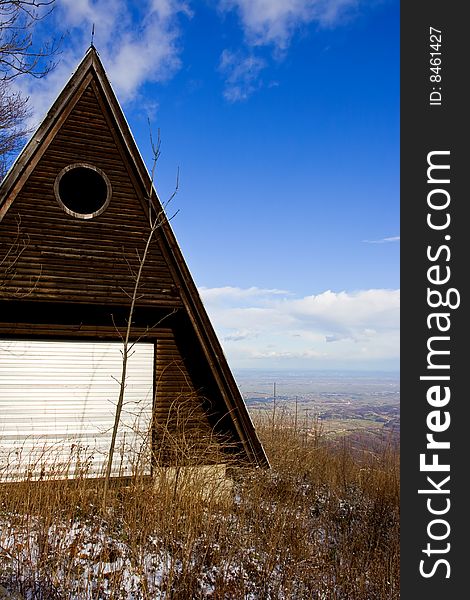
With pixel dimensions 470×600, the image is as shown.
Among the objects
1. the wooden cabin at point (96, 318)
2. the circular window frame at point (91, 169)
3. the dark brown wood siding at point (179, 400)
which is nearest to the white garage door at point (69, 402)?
the wooden cabin at point (96, 318)

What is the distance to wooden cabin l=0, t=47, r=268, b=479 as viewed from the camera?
7.63 meters

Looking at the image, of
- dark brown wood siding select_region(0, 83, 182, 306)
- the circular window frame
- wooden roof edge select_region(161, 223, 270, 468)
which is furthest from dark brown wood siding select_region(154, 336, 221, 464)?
the circular window frame

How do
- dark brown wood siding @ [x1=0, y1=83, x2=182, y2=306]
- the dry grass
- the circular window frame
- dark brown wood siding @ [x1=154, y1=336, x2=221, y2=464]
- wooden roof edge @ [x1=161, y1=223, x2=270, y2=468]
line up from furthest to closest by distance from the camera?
wooden roof edge @ [x1=161, y1=223, x2=270, y2=468] → dark brown wood siding @ [x1=154, y1=336, x2=221, y2=464] → the circular window frame → dark brown wood siding @ [x1=0, y1=83, x2=182, y2=306] → the dry grass

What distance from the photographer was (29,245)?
7.64 m

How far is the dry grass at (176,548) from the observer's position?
4.74 metres

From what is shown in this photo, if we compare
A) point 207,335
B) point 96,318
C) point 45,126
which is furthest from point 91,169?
point 207,335

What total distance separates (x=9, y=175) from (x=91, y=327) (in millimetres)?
2529

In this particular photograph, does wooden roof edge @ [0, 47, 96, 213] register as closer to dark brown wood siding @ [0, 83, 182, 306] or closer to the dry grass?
dark brown wood siding @ [0, 83, 182, 306]

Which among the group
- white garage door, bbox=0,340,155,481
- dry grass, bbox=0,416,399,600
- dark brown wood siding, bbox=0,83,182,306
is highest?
dark brown wood siding, bbox=0,83,182,306

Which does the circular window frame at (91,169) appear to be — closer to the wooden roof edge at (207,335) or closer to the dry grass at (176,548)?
the wooden roof edge at (207,335)

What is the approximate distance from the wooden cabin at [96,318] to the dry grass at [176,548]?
1080 mm

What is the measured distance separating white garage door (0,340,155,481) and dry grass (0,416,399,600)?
0.93m

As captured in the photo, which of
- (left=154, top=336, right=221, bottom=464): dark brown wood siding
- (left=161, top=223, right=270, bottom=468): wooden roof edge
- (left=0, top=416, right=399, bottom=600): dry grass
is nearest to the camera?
(left=0, top=416, right=399, bottom=600): dry grass

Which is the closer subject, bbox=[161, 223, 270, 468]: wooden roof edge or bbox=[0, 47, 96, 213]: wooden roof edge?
bbox=[0, 47, 96, 213]: wooden roof edge
